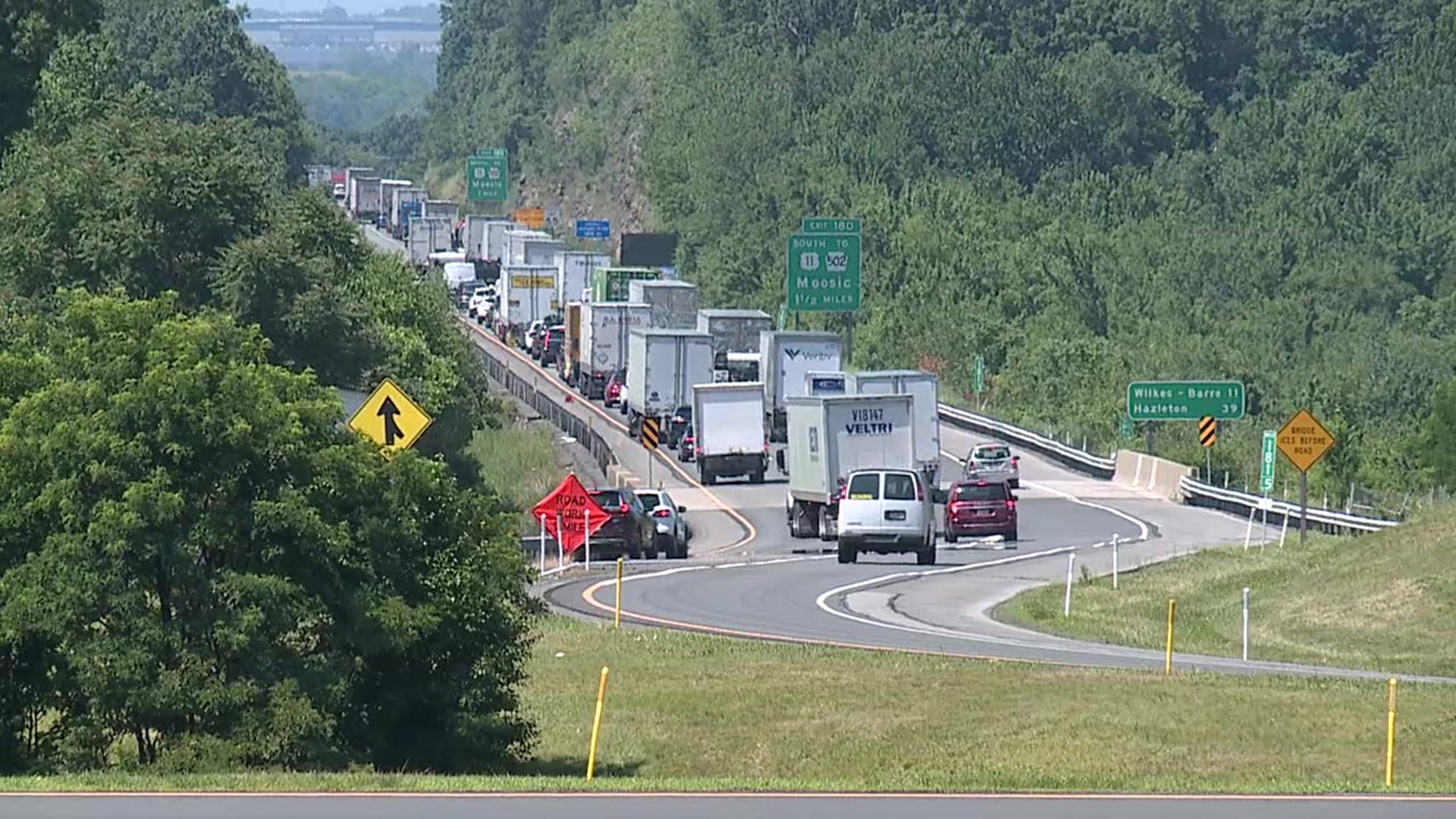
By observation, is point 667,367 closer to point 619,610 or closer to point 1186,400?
point 1186,400

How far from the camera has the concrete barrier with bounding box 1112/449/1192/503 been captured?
71.2m

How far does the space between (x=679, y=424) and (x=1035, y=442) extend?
1235cm

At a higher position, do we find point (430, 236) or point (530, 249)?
point (430, 236)

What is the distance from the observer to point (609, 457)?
7550cm

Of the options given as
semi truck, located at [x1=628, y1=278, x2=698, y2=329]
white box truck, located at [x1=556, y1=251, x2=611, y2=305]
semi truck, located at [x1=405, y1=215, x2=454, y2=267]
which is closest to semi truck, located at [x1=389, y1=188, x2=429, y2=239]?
semi truck, located at [x1=405, y1=215, x2=454, y2=267]

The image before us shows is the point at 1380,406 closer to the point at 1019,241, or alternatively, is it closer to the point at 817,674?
the point at 1019,241

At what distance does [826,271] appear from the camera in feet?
261

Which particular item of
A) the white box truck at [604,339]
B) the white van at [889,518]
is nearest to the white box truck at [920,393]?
the white van at [889,518]

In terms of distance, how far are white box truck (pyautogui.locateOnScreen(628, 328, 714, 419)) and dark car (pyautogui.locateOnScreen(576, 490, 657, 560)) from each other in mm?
22250

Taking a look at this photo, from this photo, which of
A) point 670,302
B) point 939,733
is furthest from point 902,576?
point 670,302

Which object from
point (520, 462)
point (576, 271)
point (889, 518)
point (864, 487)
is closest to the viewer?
point (864, 487)

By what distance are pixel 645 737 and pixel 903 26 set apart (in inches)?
5041

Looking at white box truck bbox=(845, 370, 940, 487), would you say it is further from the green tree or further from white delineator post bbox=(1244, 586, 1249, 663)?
the green tree

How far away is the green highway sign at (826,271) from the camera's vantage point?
79.4 meters
